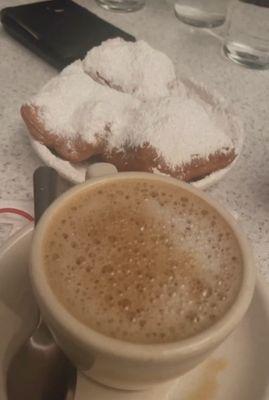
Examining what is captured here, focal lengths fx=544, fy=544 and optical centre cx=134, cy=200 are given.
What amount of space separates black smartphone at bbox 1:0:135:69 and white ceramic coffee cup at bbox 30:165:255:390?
17.9 inches

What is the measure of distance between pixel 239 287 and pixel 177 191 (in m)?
0.08

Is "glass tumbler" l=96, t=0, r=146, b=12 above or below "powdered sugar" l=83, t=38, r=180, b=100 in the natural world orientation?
below

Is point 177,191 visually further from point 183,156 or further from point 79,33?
point 79,33

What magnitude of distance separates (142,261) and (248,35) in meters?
0.63

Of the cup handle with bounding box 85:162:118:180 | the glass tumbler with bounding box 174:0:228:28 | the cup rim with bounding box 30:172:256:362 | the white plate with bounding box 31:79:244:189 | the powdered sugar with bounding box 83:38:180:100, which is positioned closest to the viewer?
the cup rim with bounding box 30:172:256:362

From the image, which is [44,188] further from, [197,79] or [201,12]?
[201,12]

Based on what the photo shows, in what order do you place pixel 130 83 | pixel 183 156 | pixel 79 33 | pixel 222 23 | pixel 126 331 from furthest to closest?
pixel 222 23
pixel 79 33
pixel 130 83
pixel 183 156
pixel 126 331

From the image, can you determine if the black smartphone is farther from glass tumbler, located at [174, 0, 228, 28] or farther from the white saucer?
the white saucer

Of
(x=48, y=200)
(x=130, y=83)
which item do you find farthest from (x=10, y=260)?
(x=130, y=83)

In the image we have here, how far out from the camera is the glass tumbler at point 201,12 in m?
0.93

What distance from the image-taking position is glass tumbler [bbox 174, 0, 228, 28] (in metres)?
0.93

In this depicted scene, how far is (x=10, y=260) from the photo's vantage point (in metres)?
0.38

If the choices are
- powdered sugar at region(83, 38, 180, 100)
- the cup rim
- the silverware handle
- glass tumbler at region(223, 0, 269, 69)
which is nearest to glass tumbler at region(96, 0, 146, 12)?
glass tumbler at region(223, 0, 269, 69)

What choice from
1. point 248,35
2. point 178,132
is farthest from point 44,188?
point 248,35
